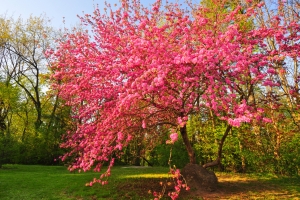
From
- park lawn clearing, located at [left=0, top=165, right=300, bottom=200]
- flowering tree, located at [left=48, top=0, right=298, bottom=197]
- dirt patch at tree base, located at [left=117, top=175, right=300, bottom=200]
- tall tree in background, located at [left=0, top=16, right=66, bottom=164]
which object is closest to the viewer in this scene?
flowering tree, located at [left=48, top=0, right=298, bottom=197]

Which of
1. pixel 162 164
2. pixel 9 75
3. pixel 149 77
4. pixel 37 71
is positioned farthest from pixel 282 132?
pixel 9 75

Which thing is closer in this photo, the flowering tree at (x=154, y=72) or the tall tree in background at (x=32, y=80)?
the flowering tree at (x=154, y=72)

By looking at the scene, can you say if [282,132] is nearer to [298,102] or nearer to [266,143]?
[266,143]

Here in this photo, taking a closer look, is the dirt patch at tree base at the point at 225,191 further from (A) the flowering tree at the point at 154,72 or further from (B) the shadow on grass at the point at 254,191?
(A) the flowering tree at the point at 154,72

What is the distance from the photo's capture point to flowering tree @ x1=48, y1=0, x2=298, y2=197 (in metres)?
6.00

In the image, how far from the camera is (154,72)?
5.93 metres

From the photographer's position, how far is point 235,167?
15570mm

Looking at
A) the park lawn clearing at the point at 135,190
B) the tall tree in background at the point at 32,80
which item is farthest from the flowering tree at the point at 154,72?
the tall tree in background at the point at 32,80

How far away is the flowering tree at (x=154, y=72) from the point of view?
6.00m

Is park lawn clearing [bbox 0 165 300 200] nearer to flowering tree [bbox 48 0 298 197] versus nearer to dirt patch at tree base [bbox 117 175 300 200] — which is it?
dirt patch at tree base [bbox 117 175 300 200]

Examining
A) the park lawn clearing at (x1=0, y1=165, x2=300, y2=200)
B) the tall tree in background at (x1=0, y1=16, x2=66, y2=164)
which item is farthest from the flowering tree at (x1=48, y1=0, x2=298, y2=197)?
the tall tree in background at (x1=0, y1=16, x2=66, y2=164)

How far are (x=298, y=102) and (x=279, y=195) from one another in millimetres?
3204

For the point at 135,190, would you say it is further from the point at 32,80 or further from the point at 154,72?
the point at 32,80

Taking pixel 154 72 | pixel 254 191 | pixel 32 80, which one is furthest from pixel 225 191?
pixel 32 80
